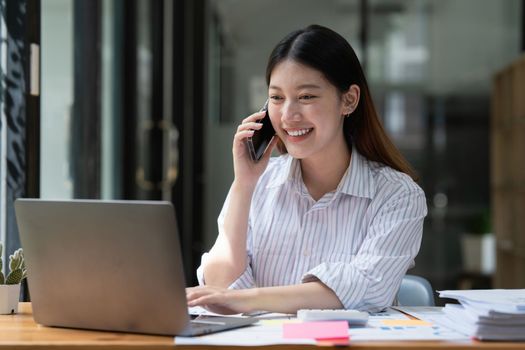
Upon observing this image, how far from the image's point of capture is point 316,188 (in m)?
2.30

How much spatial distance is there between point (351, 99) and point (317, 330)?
33.5 inches

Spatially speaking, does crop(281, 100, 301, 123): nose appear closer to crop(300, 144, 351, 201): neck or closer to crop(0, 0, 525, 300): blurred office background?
crop(300, 144, 351, 201): neck

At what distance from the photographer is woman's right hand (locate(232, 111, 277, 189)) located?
86.9 inches

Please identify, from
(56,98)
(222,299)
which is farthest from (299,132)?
(56,98)

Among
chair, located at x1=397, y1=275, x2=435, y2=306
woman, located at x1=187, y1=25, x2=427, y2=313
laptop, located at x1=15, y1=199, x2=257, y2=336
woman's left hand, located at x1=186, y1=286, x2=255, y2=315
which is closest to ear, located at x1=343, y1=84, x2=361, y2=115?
woman, located at x1=187, y1=25, x2=427, y2=313

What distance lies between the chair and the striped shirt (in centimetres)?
28

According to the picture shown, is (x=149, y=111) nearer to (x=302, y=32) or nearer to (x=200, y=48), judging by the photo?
(x=200, y=48)

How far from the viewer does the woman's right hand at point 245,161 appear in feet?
7.24

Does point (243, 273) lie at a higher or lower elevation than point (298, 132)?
lower

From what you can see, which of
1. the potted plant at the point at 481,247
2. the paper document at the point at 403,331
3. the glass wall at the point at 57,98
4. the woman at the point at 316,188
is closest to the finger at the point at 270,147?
the woman at the point at 316,188

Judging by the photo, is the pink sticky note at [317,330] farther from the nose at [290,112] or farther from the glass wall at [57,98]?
the glass wall at [57,98]

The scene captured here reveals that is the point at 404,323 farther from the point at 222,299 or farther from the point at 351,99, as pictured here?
the point at 351,99

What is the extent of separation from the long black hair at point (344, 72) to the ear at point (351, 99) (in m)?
0.01

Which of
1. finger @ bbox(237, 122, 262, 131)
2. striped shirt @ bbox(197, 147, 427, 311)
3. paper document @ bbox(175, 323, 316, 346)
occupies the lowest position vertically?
paper document @ bbox(175, 323, 316, 346)
